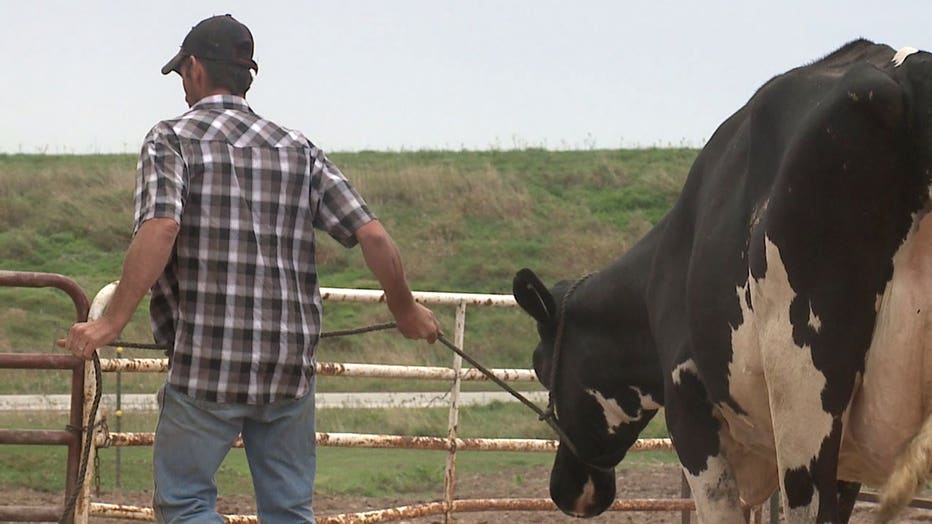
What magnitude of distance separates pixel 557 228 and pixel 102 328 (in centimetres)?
2338

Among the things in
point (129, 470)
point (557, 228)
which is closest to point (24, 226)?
point (557, 228)

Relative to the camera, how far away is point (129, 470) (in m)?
10.4

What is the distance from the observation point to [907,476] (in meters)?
3.57

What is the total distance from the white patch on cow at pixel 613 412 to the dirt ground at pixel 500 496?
2.26 metres

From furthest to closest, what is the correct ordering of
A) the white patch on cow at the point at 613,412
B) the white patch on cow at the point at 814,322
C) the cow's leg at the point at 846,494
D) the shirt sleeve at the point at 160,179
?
the white patch on cow at the point at 613,412 → the cow's leg at the point at 846,494 → the shirt sleeve at the point at 160,179 → the white patch on cow at the point at 814,322

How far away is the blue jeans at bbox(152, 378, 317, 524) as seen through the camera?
4242 millimetres

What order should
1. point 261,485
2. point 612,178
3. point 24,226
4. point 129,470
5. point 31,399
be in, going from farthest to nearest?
point 612,178
point 24,226
point 31,399
point 129,470
point 261,485

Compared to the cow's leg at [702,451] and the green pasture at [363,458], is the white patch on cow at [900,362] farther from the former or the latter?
the green pasture at [363,458]

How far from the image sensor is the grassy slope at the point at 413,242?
1230 centimetres

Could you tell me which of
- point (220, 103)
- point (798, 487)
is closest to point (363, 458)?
point (220, 103)

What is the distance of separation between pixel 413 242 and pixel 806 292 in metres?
22.1

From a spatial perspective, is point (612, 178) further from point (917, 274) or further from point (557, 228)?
point (917, 274)

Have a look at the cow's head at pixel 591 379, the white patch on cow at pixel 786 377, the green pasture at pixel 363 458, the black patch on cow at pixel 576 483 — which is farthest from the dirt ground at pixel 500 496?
the white patch on cow at pixel 786 377

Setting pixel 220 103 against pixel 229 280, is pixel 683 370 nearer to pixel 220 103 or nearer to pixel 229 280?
pixel 229 280
